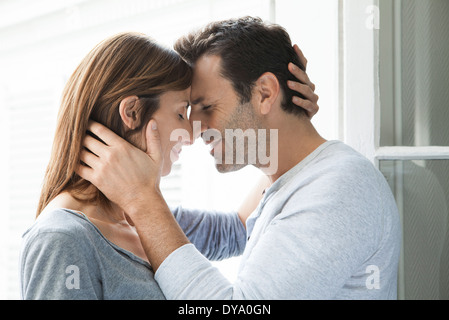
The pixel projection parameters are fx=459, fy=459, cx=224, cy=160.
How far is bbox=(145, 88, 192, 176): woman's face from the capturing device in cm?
104

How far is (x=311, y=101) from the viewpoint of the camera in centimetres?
115

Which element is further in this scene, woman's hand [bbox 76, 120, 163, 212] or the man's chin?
the man's chin

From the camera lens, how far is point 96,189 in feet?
3.27

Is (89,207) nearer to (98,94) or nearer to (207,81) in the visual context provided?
(98,94)

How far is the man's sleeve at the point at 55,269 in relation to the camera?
0.80 meters

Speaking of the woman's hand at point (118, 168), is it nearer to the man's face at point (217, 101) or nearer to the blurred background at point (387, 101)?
the man's face at point (217, 101)

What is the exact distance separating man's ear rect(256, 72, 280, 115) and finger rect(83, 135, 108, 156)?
40cm

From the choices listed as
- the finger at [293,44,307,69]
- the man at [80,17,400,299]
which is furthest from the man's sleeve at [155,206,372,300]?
the finger at [293,44,307,69]

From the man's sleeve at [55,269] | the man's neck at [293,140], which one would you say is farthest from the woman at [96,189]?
the man's neck at [293,140]

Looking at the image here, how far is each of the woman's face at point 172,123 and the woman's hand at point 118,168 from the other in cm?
8

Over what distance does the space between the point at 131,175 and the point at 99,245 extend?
15 cm

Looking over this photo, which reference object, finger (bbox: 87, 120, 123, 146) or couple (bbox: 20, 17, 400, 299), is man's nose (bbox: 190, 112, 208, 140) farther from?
finger (bbox: 87, 120, 123, 146)

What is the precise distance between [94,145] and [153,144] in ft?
0.41
